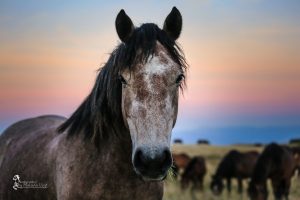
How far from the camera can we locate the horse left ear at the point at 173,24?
3391 mm

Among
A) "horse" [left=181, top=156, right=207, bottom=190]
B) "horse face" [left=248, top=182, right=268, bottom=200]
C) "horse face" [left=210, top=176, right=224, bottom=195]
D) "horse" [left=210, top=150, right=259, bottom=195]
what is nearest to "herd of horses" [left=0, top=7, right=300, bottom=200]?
"horse face" [left=248, top=182, right=268, bottom=200]

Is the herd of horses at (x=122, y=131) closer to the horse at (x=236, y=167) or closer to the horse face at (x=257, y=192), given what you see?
the horse face at (x=257, y=192)

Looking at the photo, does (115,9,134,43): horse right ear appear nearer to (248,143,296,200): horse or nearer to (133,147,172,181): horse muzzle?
(133,147,172,181): horse muzzle

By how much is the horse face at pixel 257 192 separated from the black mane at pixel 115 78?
437 inches

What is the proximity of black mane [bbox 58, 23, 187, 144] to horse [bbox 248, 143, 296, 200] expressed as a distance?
37.7 feet

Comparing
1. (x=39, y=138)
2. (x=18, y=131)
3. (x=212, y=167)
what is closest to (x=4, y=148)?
(x=18, y=131)

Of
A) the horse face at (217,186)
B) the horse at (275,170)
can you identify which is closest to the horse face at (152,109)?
the horse at (275,170)

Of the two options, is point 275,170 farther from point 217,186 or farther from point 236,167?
point 236,167

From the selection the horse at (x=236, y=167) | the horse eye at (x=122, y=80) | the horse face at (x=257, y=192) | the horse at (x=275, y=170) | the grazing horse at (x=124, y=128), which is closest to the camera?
the grazing horse at (x=124, y=128)

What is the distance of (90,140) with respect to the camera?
11.5 feet

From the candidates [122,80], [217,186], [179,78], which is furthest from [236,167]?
[122,80]

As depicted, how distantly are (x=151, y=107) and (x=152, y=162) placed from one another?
0.37 meters

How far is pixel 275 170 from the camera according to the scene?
14.8 m

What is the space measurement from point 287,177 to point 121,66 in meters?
13.0
